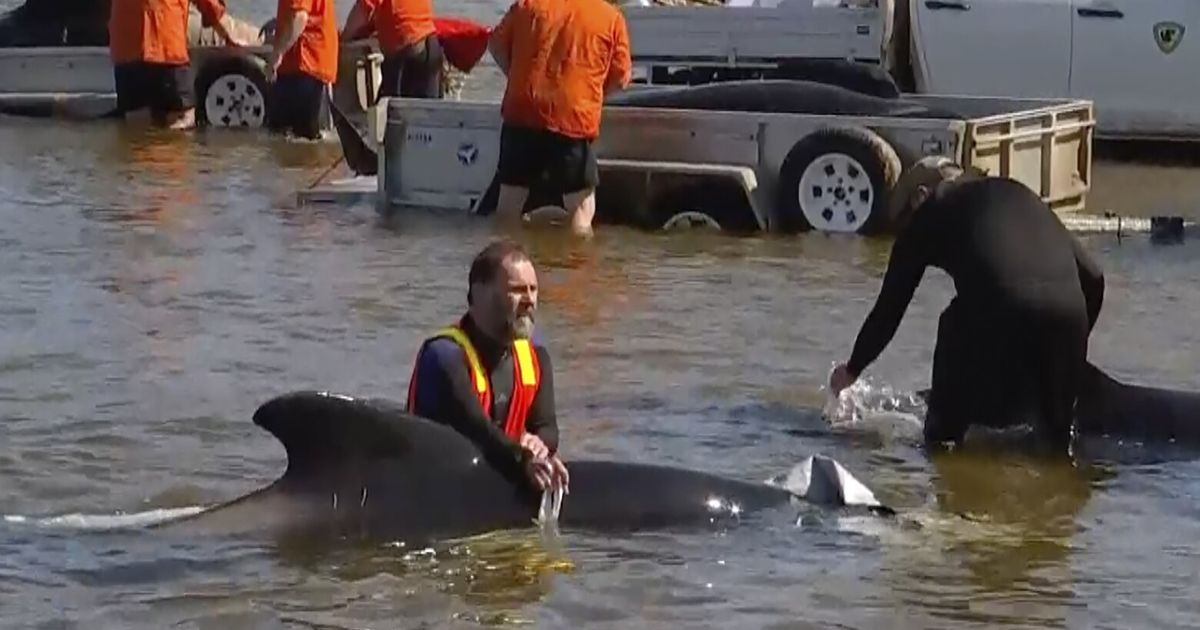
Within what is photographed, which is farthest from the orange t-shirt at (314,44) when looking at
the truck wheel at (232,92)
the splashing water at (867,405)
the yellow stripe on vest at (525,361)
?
the yellow stripe on vest at (525,361)

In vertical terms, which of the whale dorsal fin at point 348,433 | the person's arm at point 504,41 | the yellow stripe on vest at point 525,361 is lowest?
the whale dorsal fin at point 348,433

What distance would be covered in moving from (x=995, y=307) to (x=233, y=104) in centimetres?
1319

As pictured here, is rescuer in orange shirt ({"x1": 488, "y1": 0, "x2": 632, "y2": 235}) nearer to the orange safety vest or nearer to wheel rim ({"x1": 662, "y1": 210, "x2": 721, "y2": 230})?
wheel rim ({"x1": 662, "y1": 210, "x2": 721, "y2": 230})

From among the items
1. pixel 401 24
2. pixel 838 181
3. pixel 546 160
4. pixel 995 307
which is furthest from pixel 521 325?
pixel 401 24

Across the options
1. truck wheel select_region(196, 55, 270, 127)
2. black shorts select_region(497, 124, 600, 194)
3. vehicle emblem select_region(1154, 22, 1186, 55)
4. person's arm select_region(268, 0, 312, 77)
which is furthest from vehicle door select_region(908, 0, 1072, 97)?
truck wheel select_region(196, 55, 270, 127)

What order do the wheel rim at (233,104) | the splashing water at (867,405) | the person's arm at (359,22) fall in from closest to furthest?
the splashing water at (867,405), the person's arm at (359,22), the wheel rim at (233,104)

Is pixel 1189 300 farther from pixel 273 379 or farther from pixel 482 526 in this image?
pixel 482 526

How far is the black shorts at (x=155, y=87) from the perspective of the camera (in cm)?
2131

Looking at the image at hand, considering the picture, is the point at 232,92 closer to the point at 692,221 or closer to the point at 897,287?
the point at 692,221

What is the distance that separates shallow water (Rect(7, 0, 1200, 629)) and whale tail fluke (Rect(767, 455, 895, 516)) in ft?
0.28

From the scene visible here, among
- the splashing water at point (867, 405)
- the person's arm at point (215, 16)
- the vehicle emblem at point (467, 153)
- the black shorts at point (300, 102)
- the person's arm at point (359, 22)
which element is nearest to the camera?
the splashing water at point (867, 405)

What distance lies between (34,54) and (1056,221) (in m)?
14.9

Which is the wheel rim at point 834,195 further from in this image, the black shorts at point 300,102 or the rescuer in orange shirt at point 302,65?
the black shorts at point 300,102

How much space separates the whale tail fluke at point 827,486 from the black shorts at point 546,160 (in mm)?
7092
